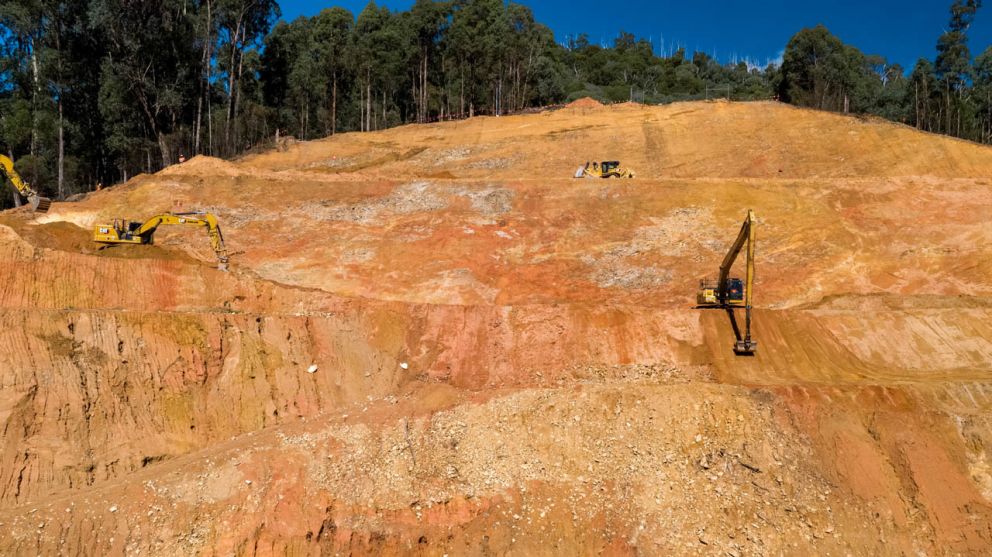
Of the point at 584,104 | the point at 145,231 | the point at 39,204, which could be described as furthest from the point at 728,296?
the point at 584,104

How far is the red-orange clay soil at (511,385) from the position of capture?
45.8 feet

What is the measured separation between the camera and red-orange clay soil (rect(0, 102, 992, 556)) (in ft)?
45.8

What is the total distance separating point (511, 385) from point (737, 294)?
26.6 ft

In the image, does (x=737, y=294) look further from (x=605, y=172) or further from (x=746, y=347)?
(x=605, y=172)

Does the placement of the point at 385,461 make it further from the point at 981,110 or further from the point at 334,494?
the point at 981,110

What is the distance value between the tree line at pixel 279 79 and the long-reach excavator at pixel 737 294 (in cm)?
3466

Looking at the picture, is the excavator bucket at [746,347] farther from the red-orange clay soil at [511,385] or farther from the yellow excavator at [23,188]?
the yellow excavator at [23,188]

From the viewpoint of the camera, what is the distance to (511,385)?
1817 centimetres

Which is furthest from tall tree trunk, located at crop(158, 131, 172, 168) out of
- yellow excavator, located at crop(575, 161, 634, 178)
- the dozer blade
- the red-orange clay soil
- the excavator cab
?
the excavator cab

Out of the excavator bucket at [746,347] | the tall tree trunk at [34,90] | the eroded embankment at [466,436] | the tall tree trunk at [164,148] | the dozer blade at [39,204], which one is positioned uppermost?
the tall tree trunk at [34,90]

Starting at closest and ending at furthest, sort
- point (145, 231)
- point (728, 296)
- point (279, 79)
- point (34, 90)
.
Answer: point (728, 296)
point (145, 231)
point (34, 90)
point (279, 79)

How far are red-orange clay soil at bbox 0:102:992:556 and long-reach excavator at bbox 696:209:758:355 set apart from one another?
51 centimetres

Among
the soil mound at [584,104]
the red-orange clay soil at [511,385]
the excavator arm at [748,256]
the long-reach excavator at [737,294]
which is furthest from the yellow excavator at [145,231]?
the soil mound at [584,104]

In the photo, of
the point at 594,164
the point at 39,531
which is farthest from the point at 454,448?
the point at 594,164
